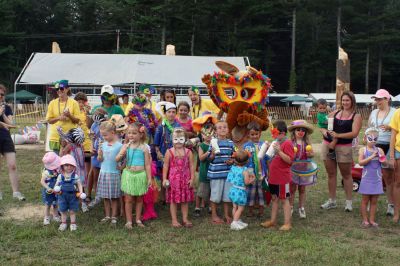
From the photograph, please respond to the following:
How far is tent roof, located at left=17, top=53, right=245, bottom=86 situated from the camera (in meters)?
14.9

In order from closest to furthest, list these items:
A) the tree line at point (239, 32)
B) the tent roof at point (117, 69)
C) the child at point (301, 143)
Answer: the child at point (301, 143)
the tent roof at point (117, 69)
the tree line at point (239, 32)

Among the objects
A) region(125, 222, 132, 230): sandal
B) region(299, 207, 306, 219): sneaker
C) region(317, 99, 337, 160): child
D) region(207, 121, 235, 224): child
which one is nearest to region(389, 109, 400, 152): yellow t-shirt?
region(317, 99, 337, 160): child

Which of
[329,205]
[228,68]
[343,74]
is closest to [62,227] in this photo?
[228,68]

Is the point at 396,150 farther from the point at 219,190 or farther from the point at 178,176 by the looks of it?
the point at 178,176

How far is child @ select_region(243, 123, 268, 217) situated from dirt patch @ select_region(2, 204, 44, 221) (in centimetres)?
283

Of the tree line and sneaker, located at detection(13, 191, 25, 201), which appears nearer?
sneaker, located at detection(13, 191, 25, 201)

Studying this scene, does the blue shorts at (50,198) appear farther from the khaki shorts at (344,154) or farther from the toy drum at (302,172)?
the khaki shorts at (344,154)

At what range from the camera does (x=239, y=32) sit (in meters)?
40.8

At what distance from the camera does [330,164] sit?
6.72 m

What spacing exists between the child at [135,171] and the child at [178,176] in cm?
25

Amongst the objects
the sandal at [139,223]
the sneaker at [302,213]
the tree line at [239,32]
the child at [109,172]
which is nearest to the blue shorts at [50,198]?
the child at [109,172]

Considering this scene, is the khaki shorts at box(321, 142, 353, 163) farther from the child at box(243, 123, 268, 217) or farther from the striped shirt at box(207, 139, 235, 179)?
the striped shirt at box(207, 139, 235, 179)

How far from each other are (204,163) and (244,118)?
813mm

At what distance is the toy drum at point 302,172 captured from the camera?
6109 mm
